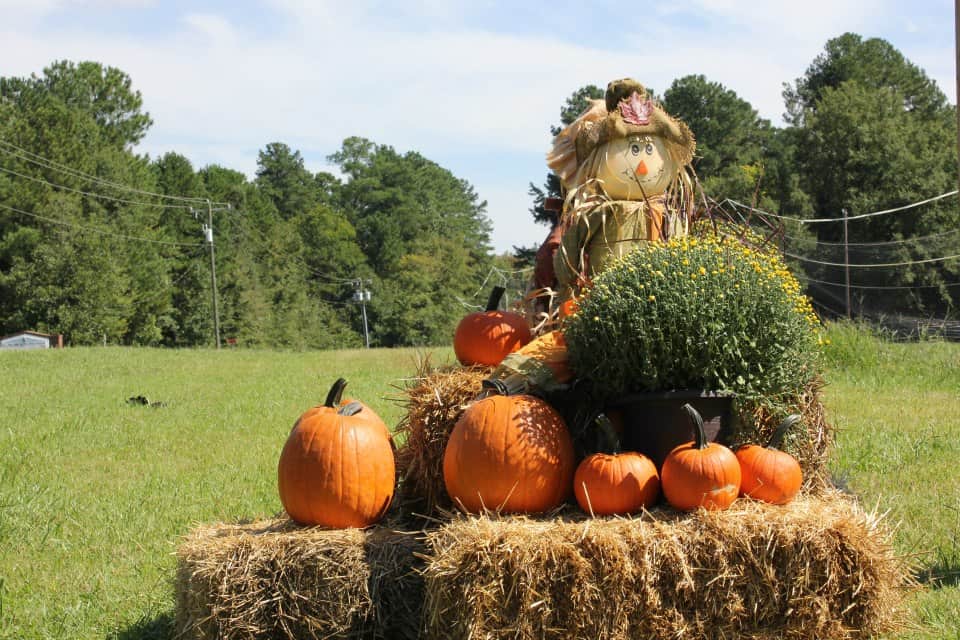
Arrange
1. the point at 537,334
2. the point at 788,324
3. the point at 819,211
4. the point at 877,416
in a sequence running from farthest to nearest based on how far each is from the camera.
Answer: the point at 819,211, the point at 877,416, the point at 537,334, the point at 788,324

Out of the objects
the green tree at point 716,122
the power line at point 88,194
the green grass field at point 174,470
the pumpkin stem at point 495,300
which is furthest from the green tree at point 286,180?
the pumpkin stem at point 495,300

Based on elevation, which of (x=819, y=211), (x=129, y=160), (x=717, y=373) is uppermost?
(x=129, y=160)

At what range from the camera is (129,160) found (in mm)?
48438

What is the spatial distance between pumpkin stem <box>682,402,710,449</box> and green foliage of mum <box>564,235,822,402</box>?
16 cm

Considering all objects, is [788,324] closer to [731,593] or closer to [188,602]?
[731,593]

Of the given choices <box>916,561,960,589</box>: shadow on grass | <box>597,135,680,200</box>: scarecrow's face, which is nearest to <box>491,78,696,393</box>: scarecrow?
<box>597,135,680,200</box>: scarecrow's face

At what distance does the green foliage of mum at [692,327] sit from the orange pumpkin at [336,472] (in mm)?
981

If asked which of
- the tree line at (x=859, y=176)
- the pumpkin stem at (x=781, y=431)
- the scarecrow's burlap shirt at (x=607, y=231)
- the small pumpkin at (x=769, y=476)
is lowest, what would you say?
the small pumpkin at (x=769, y=476)

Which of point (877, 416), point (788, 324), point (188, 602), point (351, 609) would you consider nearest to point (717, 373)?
point (788, 324)

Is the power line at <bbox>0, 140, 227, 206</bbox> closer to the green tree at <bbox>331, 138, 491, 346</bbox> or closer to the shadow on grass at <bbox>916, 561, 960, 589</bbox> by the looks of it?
the green tree at <bbox>331, 138, 491, 346</bbox>

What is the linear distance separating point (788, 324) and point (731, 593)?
3.72 feet

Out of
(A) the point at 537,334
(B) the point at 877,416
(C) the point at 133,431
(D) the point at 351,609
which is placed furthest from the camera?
(C) the point at 133,431

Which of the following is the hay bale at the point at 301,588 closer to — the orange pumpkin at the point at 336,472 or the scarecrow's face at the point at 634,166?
the orange pumpkin at the point at 336,472

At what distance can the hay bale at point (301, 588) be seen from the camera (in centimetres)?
353
